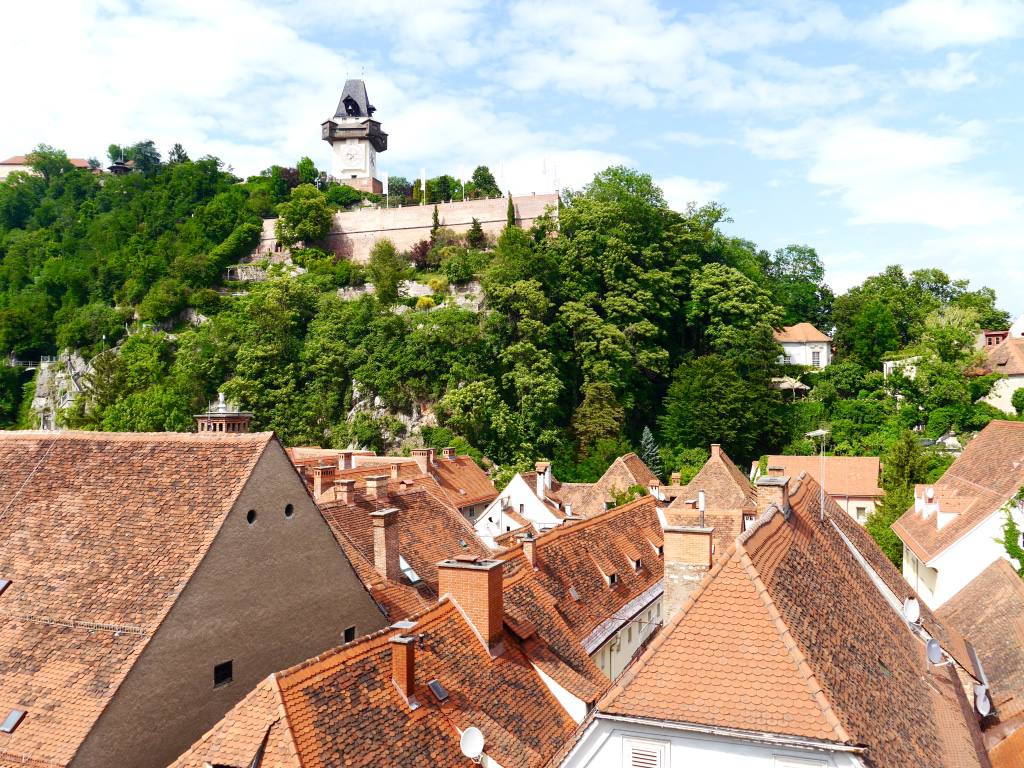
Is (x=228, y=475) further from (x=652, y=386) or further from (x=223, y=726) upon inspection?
(x=652, y=386)

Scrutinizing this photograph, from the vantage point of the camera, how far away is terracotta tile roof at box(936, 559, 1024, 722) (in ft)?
51.0

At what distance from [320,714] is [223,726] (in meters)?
1.20

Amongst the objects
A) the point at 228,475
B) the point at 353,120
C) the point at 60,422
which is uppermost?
the point at 353,120

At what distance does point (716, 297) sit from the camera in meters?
59.2

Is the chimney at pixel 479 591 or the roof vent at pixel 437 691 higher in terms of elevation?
the chimney at pixel 479 591

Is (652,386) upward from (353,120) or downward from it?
downward

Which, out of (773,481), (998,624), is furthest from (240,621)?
(998,624)

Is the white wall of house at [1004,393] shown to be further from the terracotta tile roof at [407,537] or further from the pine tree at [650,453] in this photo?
the terracotta tile roof at [407,537]

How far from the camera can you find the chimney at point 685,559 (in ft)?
39.2

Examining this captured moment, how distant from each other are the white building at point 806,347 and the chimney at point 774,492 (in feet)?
184

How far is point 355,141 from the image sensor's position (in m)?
95.1

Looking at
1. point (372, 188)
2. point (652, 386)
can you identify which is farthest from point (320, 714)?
point (372, 188)

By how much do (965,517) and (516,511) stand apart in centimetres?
1925

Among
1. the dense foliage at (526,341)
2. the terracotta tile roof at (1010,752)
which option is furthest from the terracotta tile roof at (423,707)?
the dense foliage at (526,341)
